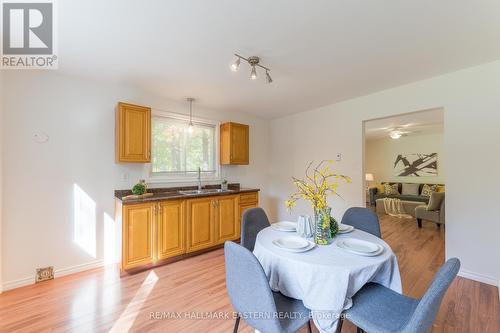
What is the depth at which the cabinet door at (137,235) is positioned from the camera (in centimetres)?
256

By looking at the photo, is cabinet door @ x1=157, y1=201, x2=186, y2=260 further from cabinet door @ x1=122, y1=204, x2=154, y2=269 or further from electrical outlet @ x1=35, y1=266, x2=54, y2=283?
electrical outlet @ x1=35, y1=266, x2=54, y2=283

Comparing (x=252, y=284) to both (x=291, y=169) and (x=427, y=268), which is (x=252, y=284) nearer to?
(x=427, y=268)

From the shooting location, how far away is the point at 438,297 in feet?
3.36

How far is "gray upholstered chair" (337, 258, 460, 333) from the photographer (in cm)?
101

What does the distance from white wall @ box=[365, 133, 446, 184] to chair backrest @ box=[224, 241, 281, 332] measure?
7346mm

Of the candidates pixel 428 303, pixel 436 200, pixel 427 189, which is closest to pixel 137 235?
pixel 428 303

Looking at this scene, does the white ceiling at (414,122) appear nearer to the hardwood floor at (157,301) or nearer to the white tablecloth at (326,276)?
the hardwood floor at (157,301)

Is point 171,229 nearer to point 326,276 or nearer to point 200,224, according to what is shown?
point 200,224

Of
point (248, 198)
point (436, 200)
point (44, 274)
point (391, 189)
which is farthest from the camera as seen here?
point (391, 189)

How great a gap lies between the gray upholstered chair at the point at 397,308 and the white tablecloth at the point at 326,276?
0.08 metres

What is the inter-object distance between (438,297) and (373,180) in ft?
24.5

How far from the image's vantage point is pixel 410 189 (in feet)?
21.3

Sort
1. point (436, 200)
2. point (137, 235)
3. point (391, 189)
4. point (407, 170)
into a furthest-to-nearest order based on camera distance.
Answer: point (407, 170), point (391, 189), point (436, 200), point (137, 235)

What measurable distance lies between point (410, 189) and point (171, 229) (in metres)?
6.80
